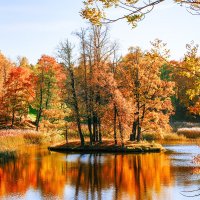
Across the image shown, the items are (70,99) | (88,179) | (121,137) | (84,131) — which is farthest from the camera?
(84,131)

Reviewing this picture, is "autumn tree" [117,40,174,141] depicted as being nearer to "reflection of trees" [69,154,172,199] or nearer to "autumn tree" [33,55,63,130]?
"reflection of trees" [69,154,172,199]

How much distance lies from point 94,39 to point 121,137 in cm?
1068

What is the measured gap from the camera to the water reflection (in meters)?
20.6

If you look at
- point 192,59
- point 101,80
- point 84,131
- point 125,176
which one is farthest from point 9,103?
point 192,59

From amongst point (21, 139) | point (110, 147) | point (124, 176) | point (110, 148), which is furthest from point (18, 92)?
point (124, 176)

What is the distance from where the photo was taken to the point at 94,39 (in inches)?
1694

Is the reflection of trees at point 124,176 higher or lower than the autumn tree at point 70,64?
lower

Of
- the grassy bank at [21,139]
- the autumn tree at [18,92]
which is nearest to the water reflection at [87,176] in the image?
the grassy bank at [21,139]

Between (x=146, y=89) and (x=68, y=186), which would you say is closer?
(x=68, y=186)

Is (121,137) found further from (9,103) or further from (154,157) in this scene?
(9,103)

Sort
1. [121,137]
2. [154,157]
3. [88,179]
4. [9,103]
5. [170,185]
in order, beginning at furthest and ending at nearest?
[9,103]
[121,137]
[154,157]
[88,179]
[170,185]

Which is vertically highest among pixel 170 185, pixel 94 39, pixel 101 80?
pixel 94 39

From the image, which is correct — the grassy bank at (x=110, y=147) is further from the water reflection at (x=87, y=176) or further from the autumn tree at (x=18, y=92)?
the autumn tree at (x=18, y=92)

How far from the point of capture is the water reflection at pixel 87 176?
2061 cm
